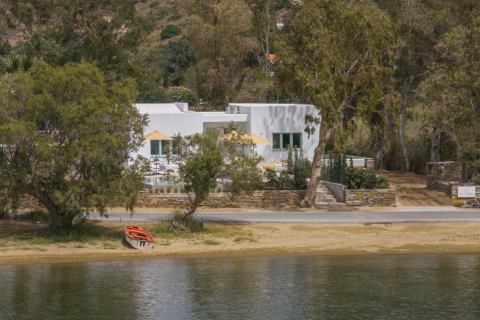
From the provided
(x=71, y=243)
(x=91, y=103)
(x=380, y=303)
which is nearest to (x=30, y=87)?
(x=91, y=103)

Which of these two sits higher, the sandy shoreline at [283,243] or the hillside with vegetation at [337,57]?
the hillside with vegetation at [337,57]

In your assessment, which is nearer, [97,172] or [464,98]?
[97,172]

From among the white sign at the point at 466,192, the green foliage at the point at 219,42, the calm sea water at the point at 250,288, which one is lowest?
the calm sea water at the point at 250,288

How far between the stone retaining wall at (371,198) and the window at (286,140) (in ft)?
40.9

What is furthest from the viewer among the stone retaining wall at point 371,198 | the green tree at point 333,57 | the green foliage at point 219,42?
the green foliage at point 219,42

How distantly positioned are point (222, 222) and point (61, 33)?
72.5ft

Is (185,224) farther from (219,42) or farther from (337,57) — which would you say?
(219,42)

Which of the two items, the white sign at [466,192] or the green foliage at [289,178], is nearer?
the white sign at [466,192]

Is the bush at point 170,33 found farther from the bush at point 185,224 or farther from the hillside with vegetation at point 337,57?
the bush at point 185,224

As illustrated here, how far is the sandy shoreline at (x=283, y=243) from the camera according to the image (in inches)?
1576

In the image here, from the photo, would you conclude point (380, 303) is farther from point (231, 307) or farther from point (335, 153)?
point (335, 153)

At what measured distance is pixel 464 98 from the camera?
53.3m

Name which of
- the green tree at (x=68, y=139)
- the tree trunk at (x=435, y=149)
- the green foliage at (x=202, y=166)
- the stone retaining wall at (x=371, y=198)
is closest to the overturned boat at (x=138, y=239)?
the green tree at (x=68, y=139)

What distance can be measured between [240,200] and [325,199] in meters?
4.43
